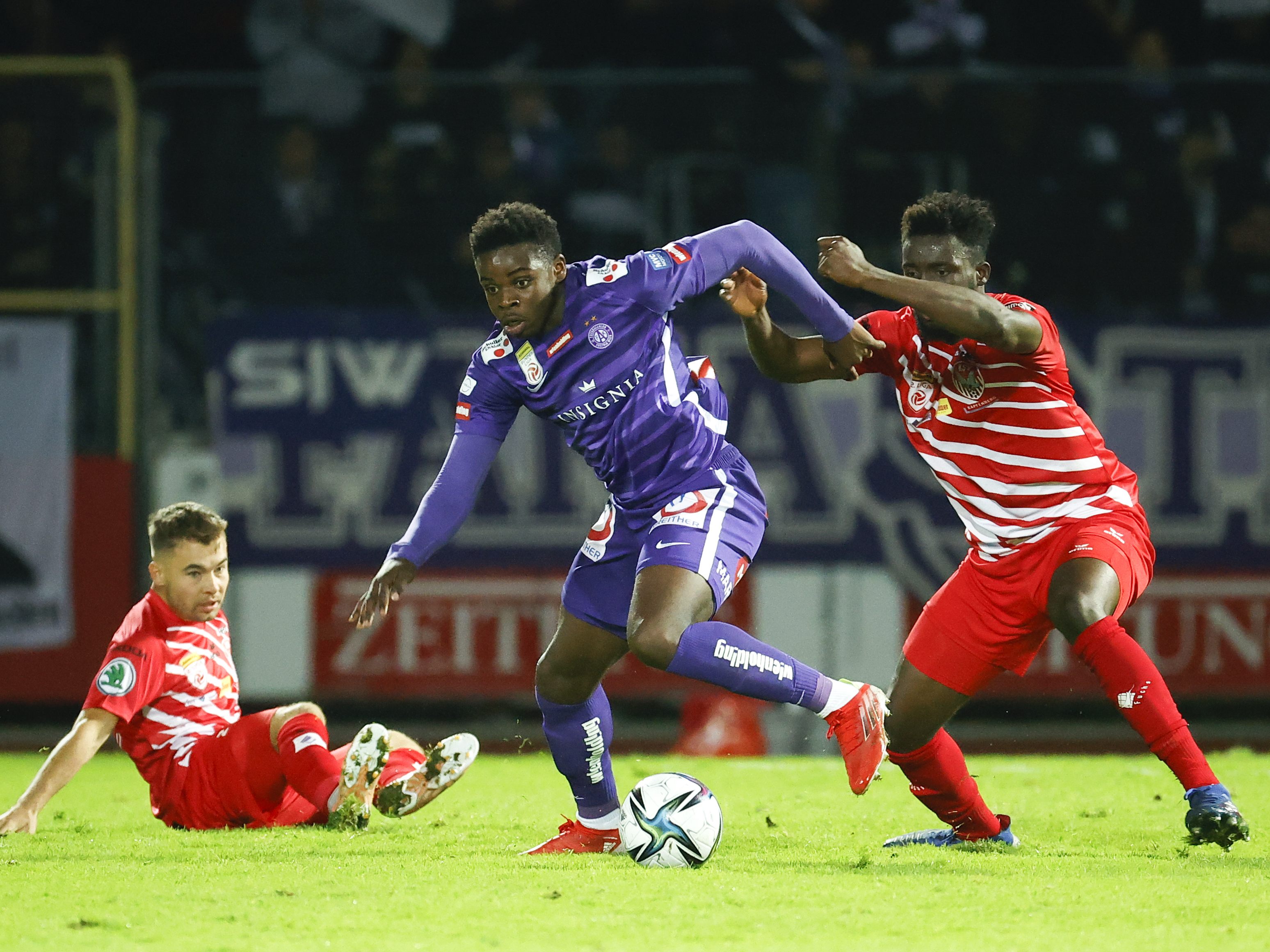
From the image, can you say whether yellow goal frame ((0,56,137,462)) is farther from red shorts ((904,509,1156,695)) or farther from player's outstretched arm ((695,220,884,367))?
red shorts ((904,509,1156,695))

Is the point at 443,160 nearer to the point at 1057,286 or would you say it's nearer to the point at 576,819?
the point at 1057,286

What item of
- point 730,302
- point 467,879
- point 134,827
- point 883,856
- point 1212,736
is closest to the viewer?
point 467,879

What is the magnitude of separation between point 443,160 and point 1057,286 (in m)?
3.38

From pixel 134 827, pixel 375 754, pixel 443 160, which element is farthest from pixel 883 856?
pixel 443 160

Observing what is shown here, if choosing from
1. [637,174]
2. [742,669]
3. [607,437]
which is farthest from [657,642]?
[637,174]

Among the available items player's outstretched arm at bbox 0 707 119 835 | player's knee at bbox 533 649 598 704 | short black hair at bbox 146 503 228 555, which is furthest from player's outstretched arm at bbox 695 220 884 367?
player's outstretched arm at bbox 0 707 119 835

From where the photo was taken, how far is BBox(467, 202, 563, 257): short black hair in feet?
15.3

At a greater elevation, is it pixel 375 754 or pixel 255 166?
pixel 255 166

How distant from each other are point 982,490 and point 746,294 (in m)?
0.93

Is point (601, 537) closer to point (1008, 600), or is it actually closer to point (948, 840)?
point (1008, 600)

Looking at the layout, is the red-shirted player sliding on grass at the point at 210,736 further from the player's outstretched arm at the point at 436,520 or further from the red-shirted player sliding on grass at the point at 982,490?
the red-shirted player sliding on grass at the point at 982,490

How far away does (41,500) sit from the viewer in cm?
878

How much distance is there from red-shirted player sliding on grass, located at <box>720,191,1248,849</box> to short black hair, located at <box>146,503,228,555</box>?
1871mm

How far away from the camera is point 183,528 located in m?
5.34
